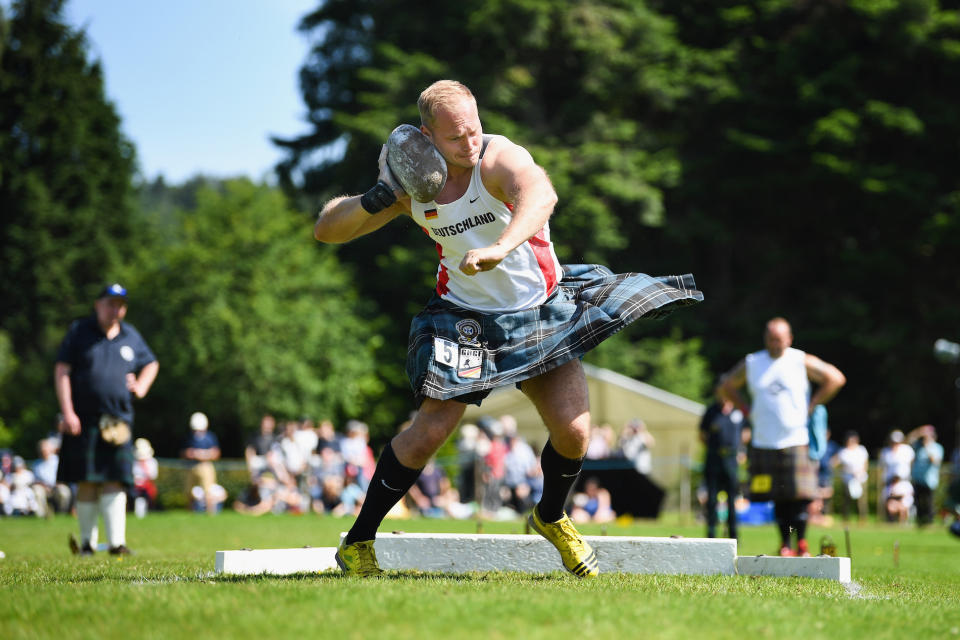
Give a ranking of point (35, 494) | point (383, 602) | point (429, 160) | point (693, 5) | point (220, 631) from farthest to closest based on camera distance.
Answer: point (693, 5), point (35, 494), point (429, 160), point (383, 602), point (220, 631)

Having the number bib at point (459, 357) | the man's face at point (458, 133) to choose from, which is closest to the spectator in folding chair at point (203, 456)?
the number bib at point (459, 357)

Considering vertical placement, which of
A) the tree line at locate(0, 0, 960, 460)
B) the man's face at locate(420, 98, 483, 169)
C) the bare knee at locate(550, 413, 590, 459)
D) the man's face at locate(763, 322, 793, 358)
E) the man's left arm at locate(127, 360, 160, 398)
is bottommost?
the bare knee at locate(550, 413, 590, 459)

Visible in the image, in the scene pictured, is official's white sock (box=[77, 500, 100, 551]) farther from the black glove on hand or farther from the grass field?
the black glove on hand

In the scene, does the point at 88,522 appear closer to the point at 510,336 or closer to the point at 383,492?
the point at 383,492

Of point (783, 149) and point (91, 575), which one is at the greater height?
point (783, 149)

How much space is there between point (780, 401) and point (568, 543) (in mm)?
3570

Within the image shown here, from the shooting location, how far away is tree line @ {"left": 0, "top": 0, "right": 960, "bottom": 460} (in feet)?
90.1

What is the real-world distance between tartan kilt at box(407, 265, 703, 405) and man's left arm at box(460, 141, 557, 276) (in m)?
0.39

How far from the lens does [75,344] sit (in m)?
7.29

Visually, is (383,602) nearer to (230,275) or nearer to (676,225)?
(230,275)

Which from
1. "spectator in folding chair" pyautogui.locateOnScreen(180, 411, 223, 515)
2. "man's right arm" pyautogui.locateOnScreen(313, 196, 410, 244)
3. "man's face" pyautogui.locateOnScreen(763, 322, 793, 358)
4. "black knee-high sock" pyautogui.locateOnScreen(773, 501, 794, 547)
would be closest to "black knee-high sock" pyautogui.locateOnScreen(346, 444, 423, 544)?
"man's right arm" pyautogui.locateOnScreen(313, 196, 410, 244)

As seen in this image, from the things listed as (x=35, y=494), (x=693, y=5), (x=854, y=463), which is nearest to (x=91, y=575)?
(x=35, y=494)

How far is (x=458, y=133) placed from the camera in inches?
165

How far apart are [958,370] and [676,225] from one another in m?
7.83
